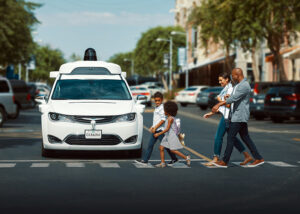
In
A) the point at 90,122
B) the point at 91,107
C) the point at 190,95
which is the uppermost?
the point at 91,107

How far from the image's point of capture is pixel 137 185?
10242mm

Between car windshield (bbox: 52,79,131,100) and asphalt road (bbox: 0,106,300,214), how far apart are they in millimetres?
1177

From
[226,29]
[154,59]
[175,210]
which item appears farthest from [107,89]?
[154,59]

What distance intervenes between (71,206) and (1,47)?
29.1m

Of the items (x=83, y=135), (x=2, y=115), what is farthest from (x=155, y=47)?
(x=83, y=135)

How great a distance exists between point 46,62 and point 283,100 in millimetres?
96006

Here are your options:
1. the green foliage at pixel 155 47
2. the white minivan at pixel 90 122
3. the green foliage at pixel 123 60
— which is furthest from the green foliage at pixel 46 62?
the white minivan at pixel 90 122

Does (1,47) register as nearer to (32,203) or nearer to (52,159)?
(52,159)

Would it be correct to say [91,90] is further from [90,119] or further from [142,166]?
[142,166]

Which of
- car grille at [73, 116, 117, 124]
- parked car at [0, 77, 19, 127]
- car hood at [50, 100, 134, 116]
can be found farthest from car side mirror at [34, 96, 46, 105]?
parked car at [0, 77, 19, 127]

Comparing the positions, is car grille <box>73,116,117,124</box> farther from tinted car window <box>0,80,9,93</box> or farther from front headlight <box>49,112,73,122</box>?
tinted car window <box>0,80,9,93</box>

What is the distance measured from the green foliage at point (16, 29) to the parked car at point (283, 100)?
12.8 metres

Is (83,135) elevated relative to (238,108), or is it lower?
lower

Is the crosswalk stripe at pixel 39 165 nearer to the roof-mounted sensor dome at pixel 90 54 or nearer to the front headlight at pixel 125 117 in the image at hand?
the front headlight at pixel 125 117
